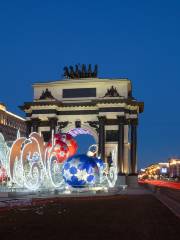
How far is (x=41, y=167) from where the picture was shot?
36.3 m

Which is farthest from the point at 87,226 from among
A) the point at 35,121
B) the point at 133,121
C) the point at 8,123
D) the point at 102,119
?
the point at 8,123

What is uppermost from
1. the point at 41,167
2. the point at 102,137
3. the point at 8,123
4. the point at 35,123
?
the point at 8,123

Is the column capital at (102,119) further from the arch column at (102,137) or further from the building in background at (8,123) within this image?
the building in background at (8,123)

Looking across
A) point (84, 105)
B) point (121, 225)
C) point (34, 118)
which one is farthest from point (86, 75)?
point (121, 225)

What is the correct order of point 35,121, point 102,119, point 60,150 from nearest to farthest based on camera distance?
point 60,150 < point 102,119 < point 35,121

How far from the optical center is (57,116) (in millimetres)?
66875

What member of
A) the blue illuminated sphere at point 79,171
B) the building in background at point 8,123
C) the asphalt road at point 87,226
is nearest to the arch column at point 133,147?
the blue illuminated sphere at point 79,171

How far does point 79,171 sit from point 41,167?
284 centimetres

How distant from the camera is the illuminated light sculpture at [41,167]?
112ft

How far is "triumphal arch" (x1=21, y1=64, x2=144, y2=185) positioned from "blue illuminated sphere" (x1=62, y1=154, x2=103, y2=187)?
2548 cm

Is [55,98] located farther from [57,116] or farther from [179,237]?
[179,237]

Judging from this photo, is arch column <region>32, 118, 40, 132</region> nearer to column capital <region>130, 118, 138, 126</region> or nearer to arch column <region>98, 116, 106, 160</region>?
arch column <region>98, 116, 106, 160</region>

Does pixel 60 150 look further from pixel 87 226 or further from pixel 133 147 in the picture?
pixel 87 226

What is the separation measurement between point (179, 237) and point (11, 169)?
21744 millimetres
